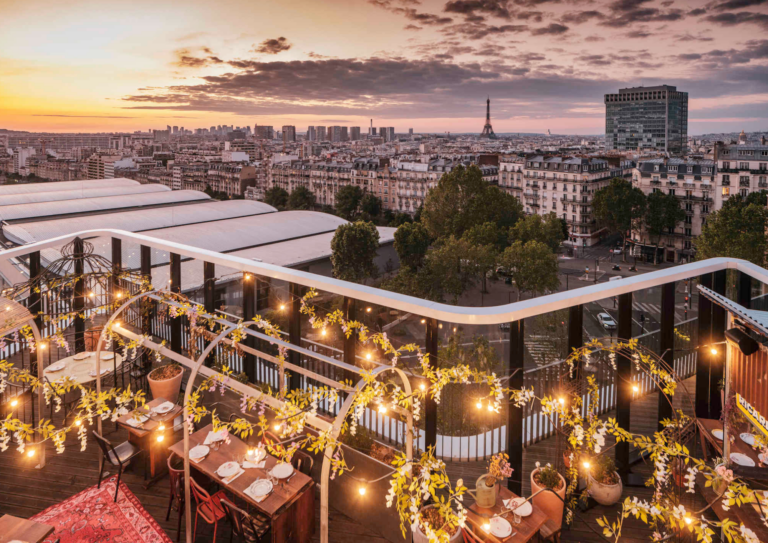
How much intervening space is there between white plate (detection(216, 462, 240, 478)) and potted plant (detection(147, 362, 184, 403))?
143cm

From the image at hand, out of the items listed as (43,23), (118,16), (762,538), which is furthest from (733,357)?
(43,23)

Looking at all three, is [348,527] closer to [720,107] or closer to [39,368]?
[39,368]

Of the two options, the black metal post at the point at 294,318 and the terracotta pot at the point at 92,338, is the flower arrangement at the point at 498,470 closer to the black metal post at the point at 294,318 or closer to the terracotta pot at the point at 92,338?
the black metal post at the point at 294,318

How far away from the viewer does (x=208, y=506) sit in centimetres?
321

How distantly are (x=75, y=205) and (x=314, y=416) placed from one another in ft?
132

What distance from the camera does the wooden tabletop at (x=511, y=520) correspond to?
253 centimetres

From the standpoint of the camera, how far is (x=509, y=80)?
127000mm

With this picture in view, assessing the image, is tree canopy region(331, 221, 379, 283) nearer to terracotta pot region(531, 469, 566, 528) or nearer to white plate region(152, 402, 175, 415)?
white plate region(152, 402, 175, 415)

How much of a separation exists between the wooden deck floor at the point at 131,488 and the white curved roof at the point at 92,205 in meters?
34.5

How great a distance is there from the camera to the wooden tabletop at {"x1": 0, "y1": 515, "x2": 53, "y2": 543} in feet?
8.87

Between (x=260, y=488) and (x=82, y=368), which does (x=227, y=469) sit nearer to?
(x=260, y=488)

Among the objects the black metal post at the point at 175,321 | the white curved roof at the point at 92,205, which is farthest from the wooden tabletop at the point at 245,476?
the white curved roof at the point at 92,205

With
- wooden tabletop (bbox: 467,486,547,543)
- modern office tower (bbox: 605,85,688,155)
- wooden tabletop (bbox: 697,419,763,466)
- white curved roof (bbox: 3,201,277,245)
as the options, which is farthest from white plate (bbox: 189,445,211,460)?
modern office tower (bbox: 605,85,688,155)

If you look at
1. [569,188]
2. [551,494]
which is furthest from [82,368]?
[569,188]
